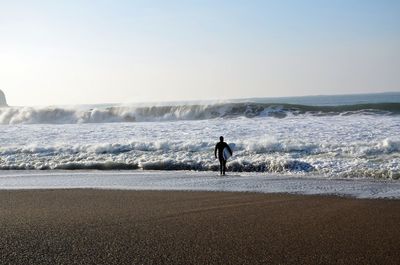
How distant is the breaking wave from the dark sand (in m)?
25.7

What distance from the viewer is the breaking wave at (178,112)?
33531 mm

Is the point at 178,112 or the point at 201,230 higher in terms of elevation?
the point at 178,112

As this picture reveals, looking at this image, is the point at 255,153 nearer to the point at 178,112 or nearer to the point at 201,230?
the point at 201,230

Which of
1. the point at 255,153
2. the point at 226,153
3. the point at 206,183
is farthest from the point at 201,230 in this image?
the point at 255,153

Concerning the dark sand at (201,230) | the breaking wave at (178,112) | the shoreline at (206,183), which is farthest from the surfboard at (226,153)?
the breaking wave at (178,112)

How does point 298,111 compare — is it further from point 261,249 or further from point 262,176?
point 261,249

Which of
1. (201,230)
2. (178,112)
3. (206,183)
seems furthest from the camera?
(178,112)

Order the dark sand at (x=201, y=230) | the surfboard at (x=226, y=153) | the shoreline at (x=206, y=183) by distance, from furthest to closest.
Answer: the surfboard at (x=226, y=153)
the shoreline at (x=206, y=183)
the dark sand at (x=201, y=230)

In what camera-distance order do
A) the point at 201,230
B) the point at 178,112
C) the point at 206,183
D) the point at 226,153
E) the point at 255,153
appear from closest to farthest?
the point at 201,230
the point at 206,183
the point at 226,153
the point at 255,153
the point at 178,112

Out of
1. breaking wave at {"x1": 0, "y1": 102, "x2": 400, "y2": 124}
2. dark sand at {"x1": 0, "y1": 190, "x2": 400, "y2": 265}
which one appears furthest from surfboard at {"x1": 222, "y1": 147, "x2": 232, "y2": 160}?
breaking wave at {"x1": 0, "y1": 102, "x2": 400, "y2": 124}

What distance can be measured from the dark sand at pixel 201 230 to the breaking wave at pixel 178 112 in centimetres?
2568

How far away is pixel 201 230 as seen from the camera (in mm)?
5812

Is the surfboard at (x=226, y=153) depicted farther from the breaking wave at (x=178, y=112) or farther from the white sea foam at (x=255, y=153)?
the breaking wave at (x=178, y=112)

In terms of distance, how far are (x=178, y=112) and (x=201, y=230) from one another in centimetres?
3502
